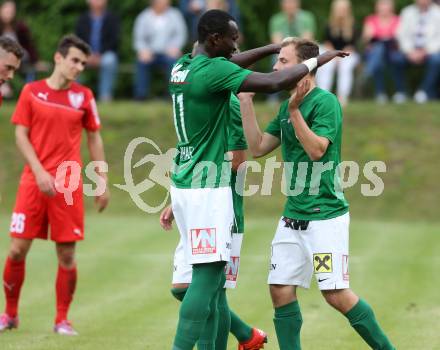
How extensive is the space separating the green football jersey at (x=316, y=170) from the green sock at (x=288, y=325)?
0.62 m

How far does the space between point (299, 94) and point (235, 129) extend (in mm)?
863

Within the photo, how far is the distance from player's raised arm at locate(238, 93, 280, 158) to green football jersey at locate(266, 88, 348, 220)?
26 centimetres

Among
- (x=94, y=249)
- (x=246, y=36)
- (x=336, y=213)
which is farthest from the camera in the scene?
(x=246, y=36)

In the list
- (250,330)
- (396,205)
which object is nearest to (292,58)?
(250,330)

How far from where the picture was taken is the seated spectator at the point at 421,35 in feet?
62.8

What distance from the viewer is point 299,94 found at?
6.77 m

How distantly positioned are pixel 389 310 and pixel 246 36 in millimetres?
17114

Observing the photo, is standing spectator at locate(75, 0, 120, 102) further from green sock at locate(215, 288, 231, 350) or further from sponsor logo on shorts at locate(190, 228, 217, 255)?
sponsor logo on shorts at locate(190, 228, 217, 255)

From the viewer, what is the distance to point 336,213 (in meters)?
7.21

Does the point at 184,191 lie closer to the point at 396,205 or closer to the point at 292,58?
the point at 292,58

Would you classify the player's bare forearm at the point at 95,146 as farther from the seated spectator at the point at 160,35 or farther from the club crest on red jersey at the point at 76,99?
the seated spectator at the point at 160,35

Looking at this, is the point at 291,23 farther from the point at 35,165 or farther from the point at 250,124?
the point at 250,124

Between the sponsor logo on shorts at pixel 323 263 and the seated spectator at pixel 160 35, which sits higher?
the seated spectator at pixel 160 35

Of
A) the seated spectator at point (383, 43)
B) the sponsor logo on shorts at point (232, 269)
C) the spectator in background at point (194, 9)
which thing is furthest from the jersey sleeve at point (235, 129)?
the seated spectator at point (383, 43)
